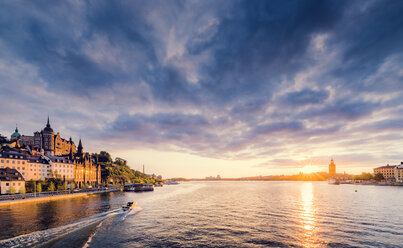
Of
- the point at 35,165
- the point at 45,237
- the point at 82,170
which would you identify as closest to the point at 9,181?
the point at 35,165

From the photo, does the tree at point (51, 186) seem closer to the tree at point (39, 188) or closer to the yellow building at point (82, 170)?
the tree at point (39, 188)

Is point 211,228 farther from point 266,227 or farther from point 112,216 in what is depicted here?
point 112,216

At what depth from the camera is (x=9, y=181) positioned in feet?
324

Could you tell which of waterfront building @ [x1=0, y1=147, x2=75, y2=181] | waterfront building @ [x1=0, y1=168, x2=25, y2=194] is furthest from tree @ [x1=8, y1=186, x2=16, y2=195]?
waterfront building @ [x1=0, y1=147, x2=75, y2=181]

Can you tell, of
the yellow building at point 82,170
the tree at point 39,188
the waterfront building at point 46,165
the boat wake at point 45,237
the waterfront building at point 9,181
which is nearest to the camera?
the boat wake at point 45,237

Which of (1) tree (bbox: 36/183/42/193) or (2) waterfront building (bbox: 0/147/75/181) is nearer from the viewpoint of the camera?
(1) tree (bbox: 36/183/42/193)

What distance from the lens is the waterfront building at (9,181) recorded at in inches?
3782

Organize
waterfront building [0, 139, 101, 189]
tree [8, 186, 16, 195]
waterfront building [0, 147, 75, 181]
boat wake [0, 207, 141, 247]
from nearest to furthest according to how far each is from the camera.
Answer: boat wake [0, 207, 141, 247], tree [8, 186, 16, 195], waterfront building [0, 147, 75, 181], waterfront building [0, 139, 101, 189]

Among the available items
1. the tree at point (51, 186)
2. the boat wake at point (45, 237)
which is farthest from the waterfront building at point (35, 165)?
the boat wake at point (45, 237)

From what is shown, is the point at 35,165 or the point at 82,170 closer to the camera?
the point at 35,165

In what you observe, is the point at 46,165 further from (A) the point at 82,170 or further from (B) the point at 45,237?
(B) the point at 45,237

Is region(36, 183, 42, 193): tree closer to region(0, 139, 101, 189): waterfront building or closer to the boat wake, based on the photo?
region(0, 139, 101, 189): waterfront building

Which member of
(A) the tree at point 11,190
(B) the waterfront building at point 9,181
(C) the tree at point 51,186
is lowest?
(C) the tree at point 51,186

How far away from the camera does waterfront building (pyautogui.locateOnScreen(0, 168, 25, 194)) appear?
315 ft
